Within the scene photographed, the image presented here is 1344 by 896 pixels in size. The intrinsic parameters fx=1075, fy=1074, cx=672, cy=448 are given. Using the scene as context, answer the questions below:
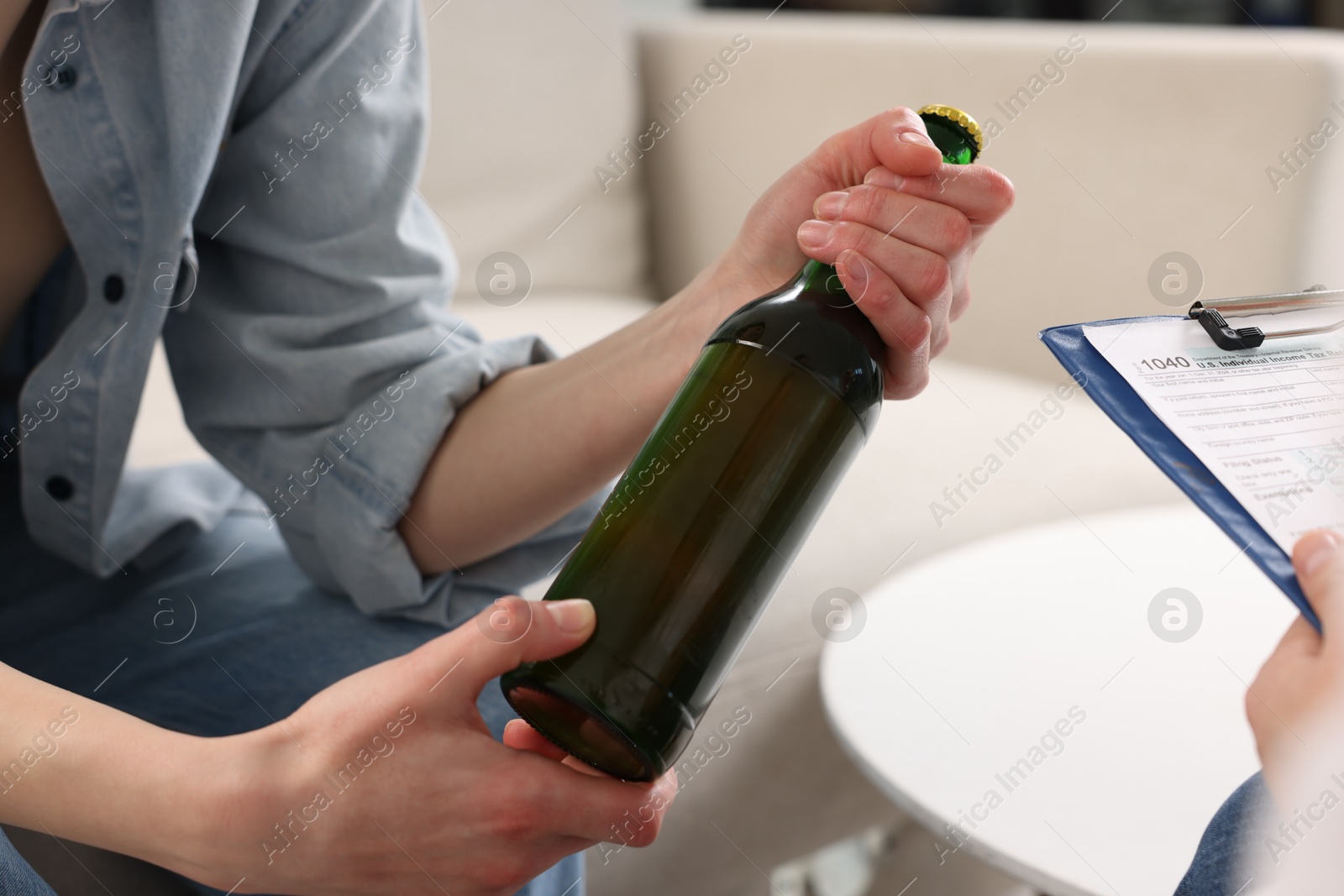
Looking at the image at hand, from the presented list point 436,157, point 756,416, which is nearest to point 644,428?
point 756,416

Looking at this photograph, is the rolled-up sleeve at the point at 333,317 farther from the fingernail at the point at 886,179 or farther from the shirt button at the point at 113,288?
the fingernail at the point at 886,179

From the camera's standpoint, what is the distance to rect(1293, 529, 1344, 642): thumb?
326mm

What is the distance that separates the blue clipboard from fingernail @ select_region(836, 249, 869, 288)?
0.08m

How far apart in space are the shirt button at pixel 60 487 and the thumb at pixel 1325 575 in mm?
685

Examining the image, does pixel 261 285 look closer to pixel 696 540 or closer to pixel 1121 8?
pixel 696 540

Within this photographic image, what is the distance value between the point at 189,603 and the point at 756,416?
18.7 inches

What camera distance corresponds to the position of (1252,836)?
0.42m

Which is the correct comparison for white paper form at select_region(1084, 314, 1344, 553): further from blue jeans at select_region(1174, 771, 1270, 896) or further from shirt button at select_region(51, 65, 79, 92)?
shirt button at select_region(51, 65, 79, 92)

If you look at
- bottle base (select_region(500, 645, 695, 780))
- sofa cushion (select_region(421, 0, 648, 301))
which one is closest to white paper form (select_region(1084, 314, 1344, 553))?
bottle base (select_region(500, 645, 695, 780))

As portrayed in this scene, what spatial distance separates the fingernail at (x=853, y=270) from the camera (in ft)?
1.53

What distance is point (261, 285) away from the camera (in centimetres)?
73

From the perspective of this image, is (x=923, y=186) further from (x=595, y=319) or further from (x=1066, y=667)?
(x=595, y=319)

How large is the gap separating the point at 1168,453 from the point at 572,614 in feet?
0.74

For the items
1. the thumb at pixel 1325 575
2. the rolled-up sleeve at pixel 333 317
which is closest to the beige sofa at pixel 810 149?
the rolled-up sleeve at pixel 333 317
